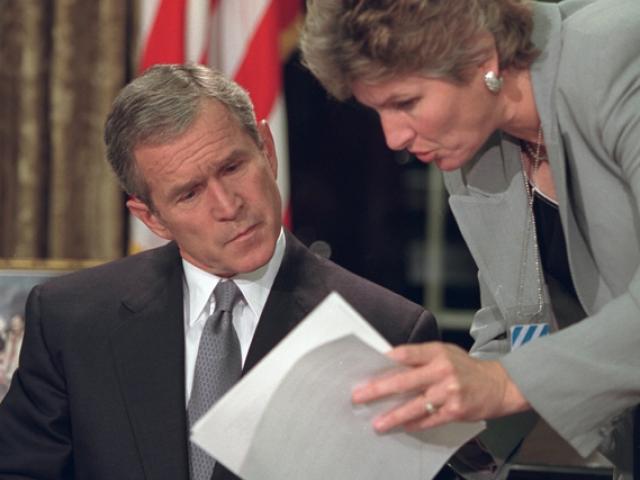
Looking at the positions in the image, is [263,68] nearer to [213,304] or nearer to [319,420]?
[213,304]

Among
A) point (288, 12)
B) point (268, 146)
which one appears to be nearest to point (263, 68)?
point (288, 12)

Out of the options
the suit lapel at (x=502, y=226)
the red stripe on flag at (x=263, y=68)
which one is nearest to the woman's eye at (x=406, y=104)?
the suit lapel at (x=502, y=226)

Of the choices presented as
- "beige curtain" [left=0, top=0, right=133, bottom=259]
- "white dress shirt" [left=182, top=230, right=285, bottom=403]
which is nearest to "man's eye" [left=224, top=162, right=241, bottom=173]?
"white dress shirt" [left=182, top=230, right=285, bottom=403]

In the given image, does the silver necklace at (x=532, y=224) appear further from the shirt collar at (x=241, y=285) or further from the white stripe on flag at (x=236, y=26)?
the white stripe on flag at (x=236, y=26)

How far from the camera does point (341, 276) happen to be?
2164 mm

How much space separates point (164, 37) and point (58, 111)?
0.45 meters

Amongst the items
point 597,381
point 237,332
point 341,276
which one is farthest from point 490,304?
point 597,381

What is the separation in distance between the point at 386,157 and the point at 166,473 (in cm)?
238

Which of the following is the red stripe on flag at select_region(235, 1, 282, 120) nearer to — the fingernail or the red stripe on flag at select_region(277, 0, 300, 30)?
the red stripe on flag at select_region(277, 0, 300, 30)

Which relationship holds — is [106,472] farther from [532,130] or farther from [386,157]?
[386,157]

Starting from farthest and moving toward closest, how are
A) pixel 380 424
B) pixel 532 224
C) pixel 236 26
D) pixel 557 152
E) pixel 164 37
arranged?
pixel 236 26
pixel 164 37
pixel 532 224
pixel 557 152
pixel 380 424

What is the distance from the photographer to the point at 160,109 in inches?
80.7

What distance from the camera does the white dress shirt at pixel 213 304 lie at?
210 centimetres

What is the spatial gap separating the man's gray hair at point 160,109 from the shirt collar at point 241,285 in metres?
0.16
